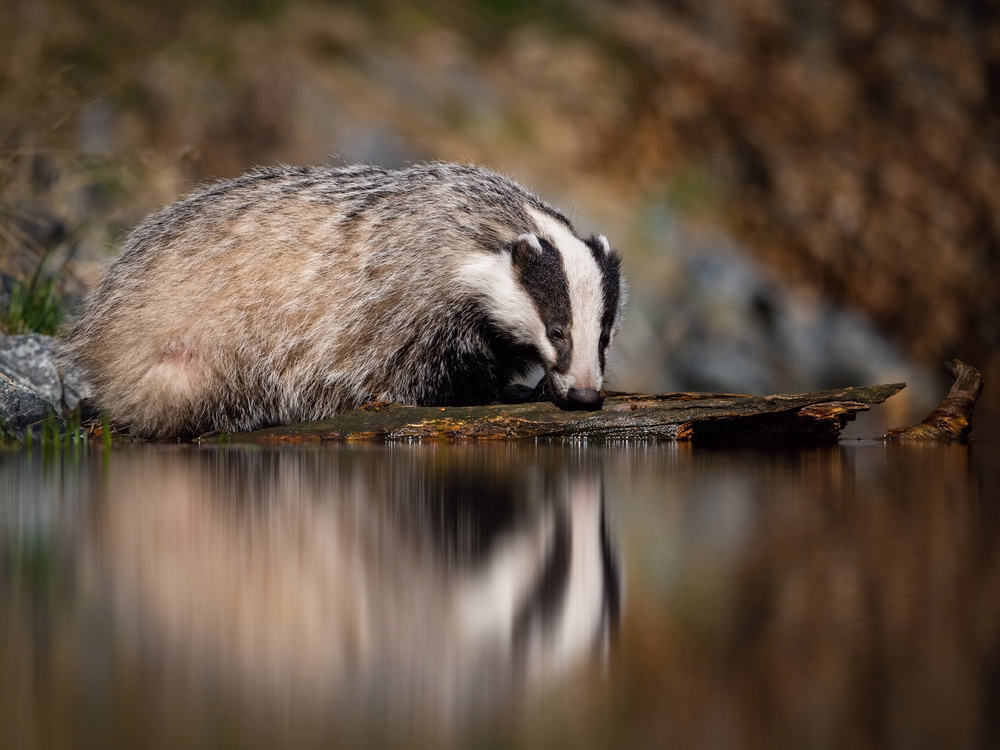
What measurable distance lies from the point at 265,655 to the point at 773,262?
8.61 metres

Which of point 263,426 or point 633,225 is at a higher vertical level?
point 633,225

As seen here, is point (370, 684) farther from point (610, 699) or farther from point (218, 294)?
point (218, 294)

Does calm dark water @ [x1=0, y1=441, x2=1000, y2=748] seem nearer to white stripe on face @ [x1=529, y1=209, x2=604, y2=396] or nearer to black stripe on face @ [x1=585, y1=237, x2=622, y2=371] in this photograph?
white stripe on face @ [x1=529, y1=209, x2=604, y2=396]

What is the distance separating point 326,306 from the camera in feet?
13.7

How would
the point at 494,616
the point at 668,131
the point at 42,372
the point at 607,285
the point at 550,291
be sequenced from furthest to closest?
the point at 668,131, the point at 42,372, the point at 607,285, the point at 550,291, the point at 494,616

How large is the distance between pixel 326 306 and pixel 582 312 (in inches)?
40.3

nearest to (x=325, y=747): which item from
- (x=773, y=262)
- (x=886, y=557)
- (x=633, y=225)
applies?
(x=886, y=557)

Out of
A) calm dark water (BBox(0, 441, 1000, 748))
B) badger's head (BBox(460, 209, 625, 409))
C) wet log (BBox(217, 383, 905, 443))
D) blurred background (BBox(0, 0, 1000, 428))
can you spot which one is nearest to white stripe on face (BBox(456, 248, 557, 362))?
badger's head (BBox(460, 209, 625, 409))

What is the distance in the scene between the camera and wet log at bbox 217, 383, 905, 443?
12.1 ft

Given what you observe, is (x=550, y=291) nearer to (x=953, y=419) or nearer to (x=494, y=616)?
(x=953, y=419)

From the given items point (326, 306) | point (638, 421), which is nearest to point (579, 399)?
point (638, 421)

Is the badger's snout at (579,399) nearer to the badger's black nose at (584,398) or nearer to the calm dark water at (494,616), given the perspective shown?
the badger's black nose at (584,398)

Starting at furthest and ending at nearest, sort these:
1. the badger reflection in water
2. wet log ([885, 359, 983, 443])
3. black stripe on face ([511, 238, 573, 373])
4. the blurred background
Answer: the blurred background
wet log ([885, 359, 983, 443])
black stripe on face ([511, 238, 573, 373])
the badger reflection in water

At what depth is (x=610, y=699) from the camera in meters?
0.98
